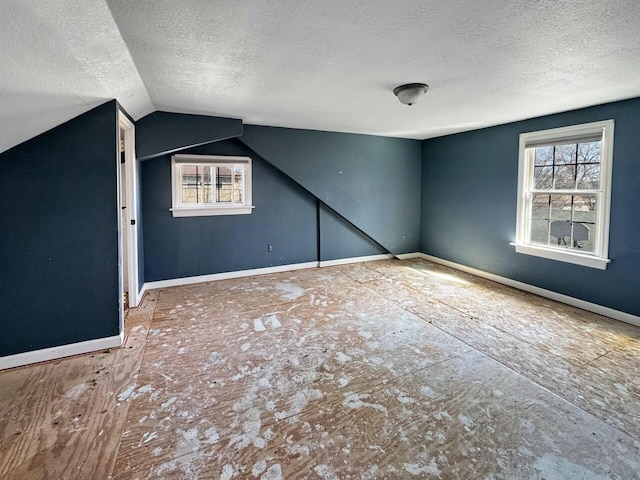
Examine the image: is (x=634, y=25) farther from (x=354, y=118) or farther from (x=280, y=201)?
(x=280, y=201)

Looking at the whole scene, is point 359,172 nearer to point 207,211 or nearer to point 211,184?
point 211,184

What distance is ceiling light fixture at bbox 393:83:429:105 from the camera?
269 centimetres

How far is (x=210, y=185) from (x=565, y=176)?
4673 millimetres

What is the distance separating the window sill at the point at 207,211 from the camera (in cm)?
431

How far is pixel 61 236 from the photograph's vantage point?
2.46 metres

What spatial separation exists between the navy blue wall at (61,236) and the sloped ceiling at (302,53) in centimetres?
17

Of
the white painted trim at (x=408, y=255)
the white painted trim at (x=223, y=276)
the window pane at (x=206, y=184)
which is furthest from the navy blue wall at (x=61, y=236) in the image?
the white painted trim at (x=408, y=255)

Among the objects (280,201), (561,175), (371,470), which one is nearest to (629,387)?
(371,470)

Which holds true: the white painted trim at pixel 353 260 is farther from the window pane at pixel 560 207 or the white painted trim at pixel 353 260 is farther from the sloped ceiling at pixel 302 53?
the sloped ceiling at pixel 302 53

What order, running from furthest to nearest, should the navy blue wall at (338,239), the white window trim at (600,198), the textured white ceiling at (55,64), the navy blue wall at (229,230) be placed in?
the navy blue wall at (338,239)
the navy blue wall at (229,230)
the white window trim at (600,198)
the textured white ceiling at (55,64)

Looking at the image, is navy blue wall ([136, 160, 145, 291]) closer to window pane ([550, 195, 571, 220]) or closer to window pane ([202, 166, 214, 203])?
window pane ([202, 166, 214, 203])

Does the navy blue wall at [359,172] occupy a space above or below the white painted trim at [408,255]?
above

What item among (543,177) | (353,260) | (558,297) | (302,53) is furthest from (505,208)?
(302,53)

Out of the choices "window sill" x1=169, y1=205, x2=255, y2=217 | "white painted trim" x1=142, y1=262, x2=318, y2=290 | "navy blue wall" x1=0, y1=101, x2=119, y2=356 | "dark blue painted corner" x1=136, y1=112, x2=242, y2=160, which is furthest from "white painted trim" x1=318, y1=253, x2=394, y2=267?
"navy blue wall" x1=0, y1=101, x2=119, y2=356
